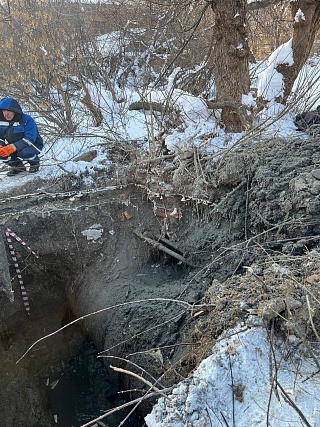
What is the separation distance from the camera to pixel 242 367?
8.27ft

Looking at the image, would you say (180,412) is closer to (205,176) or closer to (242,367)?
(242,367)

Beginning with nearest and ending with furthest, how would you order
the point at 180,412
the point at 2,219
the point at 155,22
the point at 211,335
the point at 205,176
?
the point at 180,412, the point at 211,335, the point at 205,176, the point at 2,219, the point at 155,22

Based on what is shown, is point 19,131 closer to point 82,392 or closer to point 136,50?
point 136,50

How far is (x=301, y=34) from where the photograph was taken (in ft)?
21.5

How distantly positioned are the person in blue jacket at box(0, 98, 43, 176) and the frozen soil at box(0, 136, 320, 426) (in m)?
0.54

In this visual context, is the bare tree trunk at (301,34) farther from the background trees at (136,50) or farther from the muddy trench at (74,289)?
the muddy trench at (74,289)

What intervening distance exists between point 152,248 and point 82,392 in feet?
7.42

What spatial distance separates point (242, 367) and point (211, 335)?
0.57 meters

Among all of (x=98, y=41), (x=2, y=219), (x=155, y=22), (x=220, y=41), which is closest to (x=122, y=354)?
(x=2, y=219)

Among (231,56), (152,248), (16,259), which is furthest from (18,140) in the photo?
(231,56)

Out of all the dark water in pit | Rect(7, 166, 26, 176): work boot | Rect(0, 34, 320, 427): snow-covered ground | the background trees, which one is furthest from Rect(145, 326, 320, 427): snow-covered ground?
Rect(7, 166, 26, 176): work boot

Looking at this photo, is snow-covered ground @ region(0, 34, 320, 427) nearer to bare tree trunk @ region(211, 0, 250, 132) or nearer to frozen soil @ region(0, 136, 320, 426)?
frozen soil @ region(0, 136, 320, 426)

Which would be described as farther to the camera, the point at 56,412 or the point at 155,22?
the point at 155,22

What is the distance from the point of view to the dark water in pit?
16.3 ft
